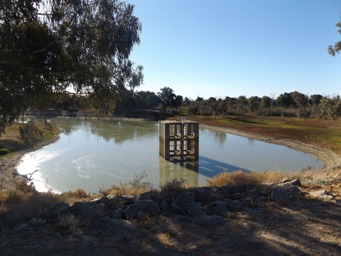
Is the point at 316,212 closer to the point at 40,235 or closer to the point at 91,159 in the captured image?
the point at 40,235

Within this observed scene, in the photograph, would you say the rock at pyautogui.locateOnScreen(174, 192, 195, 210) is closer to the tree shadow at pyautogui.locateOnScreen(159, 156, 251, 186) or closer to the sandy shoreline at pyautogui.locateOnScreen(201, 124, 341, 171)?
the tree shadow at pyautogui.locateOnScreen(159, 156, 251, 186)

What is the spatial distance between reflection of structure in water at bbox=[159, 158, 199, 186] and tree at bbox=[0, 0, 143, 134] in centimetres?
932

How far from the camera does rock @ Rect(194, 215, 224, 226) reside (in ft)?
16.6

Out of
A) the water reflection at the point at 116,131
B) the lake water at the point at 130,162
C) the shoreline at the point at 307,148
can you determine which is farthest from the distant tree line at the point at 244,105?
the lake water at the point at 130,162

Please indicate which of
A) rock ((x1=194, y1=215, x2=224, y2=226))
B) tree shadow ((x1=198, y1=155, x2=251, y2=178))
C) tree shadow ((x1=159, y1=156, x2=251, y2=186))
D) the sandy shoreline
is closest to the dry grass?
rock ((x1=194, y1=215, x2=224, y2=226))

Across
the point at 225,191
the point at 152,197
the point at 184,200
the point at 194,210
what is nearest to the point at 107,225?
the point at 194,210

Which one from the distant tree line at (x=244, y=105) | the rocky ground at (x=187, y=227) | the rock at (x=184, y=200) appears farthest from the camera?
the distant tree line at (x=244, y=105)

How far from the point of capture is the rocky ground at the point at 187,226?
4.18 m

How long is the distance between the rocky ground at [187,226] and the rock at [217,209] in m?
0.02

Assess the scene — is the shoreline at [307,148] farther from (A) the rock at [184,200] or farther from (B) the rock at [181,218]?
(B) the rock at [181,218]

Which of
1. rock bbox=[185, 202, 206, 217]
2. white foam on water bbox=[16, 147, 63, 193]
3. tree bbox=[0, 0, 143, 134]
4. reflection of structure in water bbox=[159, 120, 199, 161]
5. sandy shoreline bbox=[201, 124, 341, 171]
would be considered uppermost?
A: tree bbox=[0, 0, 143, 134]

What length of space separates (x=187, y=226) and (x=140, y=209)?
84cm

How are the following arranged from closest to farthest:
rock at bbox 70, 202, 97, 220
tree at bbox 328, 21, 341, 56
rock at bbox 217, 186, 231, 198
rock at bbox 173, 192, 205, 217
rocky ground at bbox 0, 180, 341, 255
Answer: rocky ground at bbox 0, 180, 341, 255
rock at bbox 70, 202, 97, 220
rock at bbox 173, 192, 205, 217
rock at bbox 217, 186, 231, 198
tree at bbox 328, 21, 341, 56

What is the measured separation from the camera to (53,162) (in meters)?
21.6
